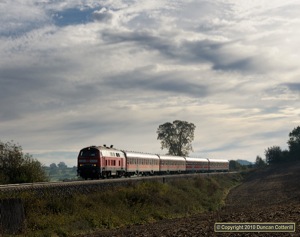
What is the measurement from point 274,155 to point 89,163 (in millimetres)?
106532

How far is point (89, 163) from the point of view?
44188mm

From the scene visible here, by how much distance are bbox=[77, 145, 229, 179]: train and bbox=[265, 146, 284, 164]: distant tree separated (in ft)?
210

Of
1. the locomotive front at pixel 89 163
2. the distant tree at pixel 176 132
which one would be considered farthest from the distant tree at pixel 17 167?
the distant tree at pixel 176 132

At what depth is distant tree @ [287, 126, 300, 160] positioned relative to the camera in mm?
135875

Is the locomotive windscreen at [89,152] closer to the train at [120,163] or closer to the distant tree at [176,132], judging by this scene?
the train at [120,163]

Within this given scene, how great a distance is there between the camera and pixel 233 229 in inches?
790

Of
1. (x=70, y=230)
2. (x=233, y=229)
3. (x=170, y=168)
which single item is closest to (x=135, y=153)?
(x=170, y=168)

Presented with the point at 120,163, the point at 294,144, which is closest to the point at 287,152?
the point at 294,144

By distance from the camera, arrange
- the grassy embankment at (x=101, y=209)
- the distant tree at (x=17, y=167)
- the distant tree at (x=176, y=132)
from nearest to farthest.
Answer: the grassy embankment at (x=101, y=209) → the distant tree at (x=17, y=167) → the distant tree at (x=176, y=132)

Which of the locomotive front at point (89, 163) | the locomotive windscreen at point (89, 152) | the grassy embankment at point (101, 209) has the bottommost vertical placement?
the grassy embankment at point (101, 209)

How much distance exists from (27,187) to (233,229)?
1423cm

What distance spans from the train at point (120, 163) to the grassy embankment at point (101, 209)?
520cm

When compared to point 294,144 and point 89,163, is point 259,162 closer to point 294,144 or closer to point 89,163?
point 294,144

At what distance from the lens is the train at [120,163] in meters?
44.1
